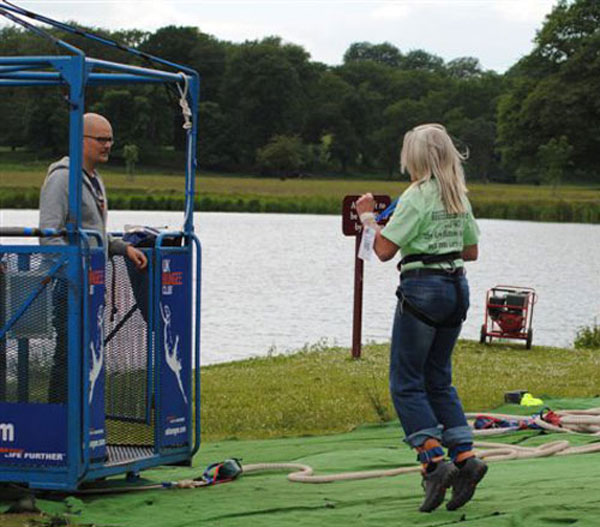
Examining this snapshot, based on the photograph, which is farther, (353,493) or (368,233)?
(353,493)

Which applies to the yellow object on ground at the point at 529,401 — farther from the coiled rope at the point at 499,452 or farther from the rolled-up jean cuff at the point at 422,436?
the rolled-up jean cuff at the point at 422,436

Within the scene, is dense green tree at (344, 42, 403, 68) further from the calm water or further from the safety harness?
the safety harness

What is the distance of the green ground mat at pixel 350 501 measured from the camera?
7023 millimetres

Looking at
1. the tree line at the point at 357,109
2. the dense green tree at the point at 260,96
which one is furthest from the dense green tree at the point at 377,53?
the dense green tree at the point at 260,96

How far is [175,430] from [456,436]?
6.99 ft

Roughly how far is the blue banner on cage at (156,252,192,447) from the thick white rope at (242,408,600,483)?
22.0 inches

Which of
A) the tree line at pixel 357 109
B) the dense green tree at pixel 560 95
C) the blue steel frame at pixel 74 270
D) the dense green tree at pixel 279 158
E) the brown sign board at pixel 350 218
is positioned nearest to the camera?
the blue steel frame at pixel 74 270

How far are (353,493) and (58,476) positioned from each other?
169cm

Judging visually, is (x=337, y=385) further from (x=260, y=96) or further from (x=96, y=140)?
(x=260, y=96)

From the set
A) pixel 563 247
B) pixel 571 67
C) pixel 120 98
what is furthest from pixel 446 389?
pixel 571 67

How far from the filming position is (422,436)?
7293 mm

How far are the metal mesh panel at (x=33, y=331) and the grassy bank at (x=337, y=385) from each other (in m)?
3.62

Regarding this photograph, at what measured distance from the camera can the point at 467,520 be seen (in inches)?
273

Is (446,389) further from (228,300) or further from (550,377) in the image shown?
(228,300)
